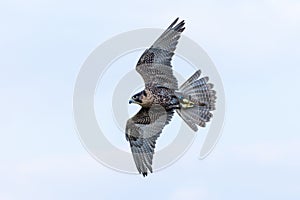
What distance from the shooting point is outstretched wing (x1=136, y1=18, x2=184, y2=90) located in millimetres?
15281

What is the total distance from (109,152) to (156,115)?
118 inches

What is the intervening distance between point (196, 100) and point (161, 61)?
1443mm

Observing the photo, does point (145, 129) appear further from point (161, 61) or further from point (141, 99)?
point (161, 61)

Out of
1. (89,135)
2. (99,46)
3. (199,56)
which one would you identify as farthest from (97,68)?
(199,56)

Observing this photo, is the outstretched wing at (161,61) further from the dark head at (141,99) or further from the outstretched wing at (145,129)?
the outstretched wing at (145,129)

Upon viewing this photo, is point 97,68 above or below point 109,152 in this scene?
above

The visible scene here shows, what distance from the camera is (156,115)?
→ 50.5ft

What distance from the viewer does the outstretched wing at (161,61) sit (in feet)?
50.1

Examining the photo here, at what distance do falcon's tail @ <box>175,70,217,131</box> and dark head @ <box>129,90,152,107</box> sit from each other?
92 centimetres

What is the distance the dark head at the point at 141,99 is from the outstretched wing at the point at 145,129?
1.08 ft

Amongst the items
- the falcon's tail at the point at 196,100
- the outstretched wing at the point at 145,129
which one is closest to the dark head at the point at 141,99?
the outstretched wing at the point at 145,129

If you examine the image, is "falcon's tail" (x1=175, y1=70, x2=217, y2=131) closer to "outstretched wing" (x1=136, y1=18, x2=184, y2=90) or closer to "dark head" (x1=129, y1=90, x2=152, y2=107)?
"outstretched wing" (x1=136, y1=18, x2=184, y2=90)

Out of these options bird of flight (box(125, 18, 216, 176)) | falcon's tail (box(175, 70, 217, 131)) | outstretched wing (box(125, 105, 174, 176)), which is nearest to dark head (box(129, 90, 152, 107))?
bird of flight (box(125, 18, 216, 176))

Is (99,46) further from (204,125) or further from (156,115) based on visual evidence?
(204,125)
